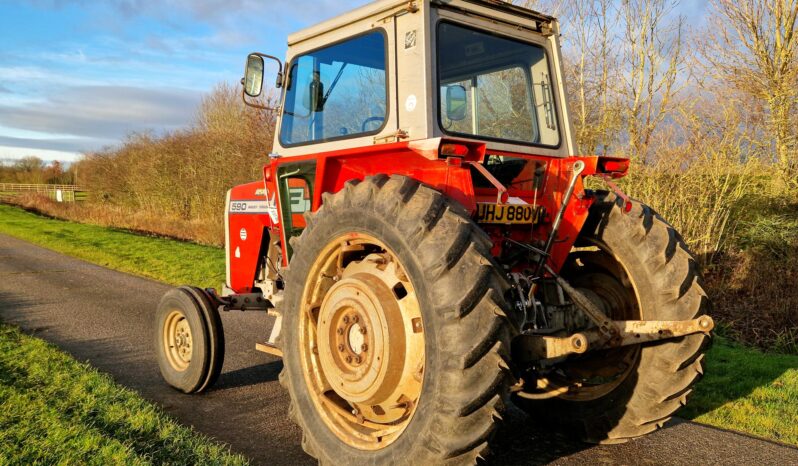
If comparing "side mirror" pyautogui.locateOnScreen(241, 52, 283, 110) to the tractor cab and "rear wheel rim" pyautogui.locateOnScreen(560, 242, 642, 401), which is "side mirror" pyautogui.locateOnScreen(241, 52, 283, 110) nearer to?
the tractor cab

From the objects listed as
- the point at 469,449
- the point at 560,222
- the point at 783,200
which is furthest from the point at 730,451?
the point at 783,200

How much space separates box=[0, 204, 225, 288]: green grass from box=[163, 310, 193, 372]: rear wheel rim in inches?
219

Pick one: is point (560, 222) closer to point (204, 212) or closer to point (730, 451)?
point (730, 451)

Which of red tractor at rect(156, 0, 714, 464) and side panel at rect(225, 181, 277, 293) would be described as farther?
side panel at rect(225, 181, 277, 293)

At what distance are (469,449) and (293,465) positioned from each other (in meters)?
1.42

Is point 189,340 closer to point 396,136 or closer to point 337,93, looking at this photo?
point 337,93

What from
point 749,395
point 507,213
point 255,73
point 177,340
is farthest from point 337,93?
point 749,395

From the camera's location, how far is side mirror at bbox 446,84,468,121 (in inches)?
158

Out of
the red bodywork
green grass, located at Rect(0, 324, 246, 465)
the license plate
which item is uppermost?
the red bodywork

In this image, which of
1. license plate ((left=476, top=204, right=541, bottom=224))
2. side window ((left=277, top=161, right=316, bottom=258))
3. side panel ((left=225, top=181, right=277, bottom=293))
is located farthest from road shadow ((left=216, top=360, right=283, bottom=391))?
license plate ((left=476, top=204, right=541, bottom=224))

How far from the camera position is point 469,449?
2785mm

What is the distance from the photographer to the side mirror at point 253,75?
4.73 metres

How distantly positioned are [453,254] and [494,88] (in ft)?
6.67

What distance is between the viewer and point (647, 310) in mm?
3682
